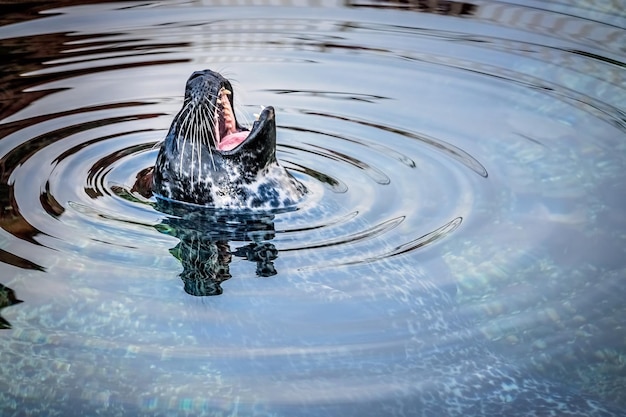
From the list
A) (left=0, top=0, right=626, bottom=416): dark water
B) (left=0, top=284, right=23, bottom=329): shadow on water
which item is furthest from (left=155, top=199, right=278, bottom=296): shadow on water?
(left=0, top=284, right=23, bottom=329): shadow on water

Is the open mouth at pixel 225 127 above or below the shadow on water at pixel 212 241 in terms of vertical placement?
above

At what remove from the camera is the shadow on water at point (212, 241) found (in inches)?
209

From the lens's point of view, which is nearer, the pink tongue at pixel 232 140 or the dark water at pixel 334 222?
the dark water at pixel 334 222

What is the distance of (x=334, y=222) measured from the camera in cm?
588

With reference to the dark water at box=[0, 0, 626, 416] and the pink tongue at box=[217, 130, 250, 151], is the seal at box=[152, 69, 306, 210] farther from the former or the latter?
the dark water at box=[0, 0, 626, 416]

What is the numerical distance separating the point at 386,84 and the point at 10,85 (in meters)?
2.95

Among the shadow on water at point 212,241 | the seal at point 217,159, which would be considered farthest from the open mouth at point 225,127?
the shadow on water at point 212,241

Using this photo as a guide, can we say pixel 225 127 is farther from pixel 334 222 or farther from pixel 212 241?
pixel 334 222

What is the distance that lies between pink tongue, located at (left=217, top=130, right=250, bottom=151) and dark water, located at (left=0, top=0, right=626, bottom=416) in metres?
0.50

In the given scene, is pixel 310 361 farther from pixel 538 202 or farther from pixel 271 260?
pixel 538 202

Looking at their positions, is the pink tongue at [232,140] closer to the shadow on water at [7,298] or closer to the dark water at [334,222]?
the dark water at [334,222]

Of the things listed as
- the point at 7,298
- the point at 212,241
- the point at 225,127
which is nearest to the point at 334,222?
the point at 212,241

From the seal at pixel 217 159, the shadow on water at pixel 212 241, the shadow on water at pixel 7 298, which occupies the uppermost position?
the seal at pixel 217 159

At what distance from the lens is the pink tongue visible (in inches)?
239
